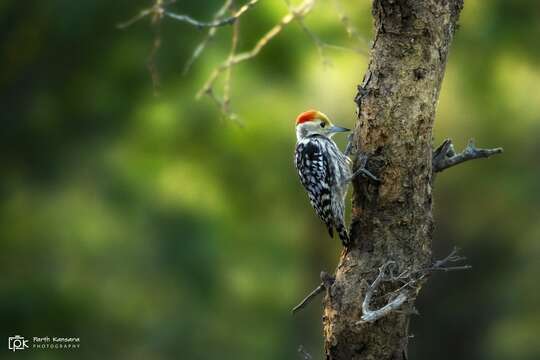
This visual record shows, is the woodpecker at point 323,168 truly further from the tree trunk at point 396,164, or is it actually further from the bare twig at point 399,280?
the bare twig at point 399,280

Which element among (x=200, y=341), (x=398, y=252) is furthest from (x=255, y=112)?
(x=398, y=252)

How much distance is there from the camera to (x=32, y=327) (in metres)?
12.4

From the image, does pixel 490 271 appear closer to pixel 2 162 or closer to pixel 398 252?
pixel 2 162

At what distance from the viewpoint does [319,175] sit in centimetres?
645

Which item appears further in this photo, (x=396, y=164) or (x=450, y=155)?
(x=450, y=155)

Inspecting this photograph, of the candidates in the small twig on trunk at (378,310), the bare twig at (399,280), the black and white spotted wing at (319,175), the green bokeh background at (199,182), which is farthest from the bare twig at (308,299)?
the green bokeh background at (199,182)

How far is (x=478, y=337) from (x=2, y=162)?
8638mm

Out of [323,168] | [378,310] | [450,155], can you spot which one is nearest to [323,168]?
[323,168]

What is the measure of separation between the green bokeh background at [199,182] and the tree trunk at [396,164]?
4917 millimetres

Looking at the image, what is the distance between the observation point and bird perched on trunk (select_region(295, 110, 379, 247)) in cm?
621

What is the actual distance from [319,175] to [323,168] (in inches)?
2.3

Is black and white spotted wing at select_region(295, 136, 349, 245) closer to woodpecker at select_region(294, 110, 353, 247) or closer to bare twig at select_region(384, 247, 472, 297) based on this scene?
woodpecker at select_region(294, 110, 353, 247)

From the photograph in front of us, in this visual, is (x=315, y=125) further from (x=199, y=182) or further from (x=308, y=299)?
(x=199, y=182)

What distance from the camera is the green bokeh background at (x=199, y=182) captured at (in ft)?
38.3
